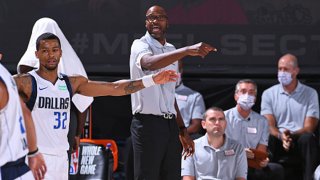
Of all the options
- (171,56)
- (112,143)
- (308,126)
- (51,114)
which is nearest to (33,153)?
(51,114)

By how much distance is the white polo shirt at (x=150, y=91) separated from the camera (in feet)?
22.7

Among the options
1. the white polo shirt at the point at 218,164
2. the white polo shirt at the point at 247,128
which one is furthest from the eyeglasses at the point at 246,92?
the white polo shirt at the point at 218,164

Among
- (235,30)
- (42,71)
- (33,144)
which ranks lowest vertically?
(33,144)

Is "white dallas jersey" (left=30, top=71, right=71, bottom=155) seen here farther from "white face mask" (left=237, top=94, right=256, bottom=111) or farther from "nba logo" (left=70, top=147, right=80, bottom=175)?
"white face mask" (left=237, top=94, right=256, bottom=111)

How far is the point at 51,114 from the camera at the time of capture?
20.8ft

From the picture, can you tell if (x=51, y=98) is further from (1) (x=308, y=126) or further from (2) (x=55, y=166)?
(1) (x=308, y=126)

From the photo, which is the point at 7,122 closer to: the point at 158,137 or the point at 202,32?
the point at 158,137

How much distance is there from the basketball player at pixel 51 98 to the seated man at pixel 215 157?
6.41 feet

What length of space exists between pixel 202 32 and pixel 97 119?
146cm

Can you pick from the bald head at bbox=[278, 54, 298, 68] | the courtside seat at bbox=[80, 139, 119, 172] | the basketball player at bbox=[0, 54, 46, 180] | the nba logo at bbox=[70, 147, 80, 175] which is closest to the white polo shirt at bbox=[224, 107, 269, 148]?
the bald head at bbox=[278, 54, 298, 68]

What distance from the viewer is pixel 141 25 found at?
948 centimetres

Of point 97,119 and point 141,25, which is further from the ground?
point 141,25

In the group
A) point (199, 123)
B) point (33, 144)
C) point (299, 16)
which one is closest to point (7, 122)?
point (33, 144)

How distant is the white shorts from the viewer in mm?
6418
